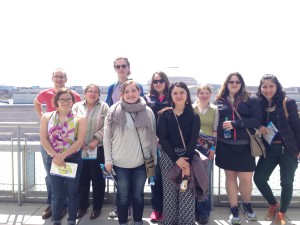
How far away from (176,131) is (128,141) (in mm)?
567

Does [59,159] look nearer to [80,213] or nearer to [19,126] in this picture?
[80,213]

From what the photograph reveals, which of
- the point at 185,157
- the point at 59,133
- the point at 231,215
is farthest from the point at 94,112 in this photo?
the point at 231,215

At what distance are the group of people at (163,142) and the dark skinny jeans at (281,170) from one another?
0.04 feet

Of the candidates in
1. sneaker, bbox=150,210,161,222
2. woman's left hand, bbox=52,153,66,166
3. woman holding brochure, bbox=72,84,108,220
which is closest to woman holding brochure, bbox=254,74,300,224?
sneaker, bbox=150,210,161,222

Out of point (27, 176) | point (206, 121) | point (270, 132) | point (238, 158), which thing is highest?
point (206, 121)

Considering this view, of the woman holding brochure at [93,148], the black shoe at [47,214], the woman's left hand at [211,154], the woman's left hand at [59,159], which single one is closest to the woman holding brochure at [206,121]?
the woman's left hand at [211,154]

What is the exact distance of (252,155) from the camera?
3648 mm

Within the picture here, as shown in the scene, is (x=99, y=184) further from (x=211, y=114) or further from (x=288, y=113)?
(x=288, y=113)

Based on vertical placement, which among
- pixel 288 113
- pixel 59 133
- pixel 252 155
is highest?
pixel 288 113

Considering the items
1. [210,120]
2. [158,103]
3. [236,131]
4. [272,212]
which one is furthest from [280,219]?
[158,103]

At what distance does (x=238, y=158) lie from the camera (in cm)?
368

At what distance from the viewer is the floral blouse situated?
344 cm

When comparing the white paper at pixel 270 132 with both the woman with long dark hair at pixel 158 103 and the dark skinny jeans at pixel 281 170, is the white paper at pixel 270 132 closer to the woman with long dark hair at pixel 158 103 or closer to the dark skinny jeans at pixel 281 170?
the dark skinny jeans at pixel 281 170

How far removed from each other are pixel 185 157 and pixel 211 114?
2.51ft
